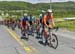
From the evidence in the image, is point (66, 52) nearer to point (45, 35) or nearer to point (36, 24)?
point (45, 35)

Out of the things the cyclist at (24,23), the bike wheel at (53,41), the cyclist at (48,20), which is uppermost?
the cyclist at (48,20)

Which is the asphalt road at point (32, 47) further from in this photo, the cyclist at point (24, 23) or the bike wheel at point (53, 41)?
the cyclist at point (24, 23)

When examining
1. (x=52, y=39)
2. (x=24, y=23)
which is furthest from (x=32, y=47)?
(x=24, y=23)

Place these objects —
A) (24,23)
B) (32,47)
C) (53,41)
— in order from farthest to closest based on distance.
Answer: (24,23)
(32,47)
(53,41)

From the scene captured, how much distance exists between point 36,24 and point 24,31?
13.4ft

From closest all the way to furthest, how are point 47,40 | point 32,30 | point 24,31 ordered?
1. point 47,40
2. point 24,31
3. point 32,30

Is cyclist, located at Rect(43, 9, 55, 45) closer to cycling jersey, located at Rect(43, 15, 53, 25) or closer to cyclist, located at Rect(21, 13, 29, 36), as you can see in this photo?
cycling jersey, located at Rect(43, 15, 53, 25)

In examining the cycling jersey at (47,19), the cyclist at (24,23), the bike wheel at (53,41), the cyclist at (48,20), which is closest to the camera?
the bike wheel at (53,41)

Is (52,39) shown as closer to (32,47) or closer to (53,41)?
(53,41)

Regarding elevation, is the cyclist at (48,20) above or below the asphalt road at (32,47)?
above

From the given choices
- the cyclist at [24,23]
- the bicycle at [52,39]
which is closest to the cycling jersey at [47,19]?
the bicycle at [52,39]

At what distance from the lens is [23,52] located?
1623cm

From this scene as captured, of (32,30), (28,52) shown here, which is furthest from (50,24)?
(32,30)

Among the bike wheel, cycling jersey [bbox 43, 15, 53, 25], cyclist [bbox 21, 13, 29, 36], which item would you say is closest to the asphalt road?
the bike wheel
